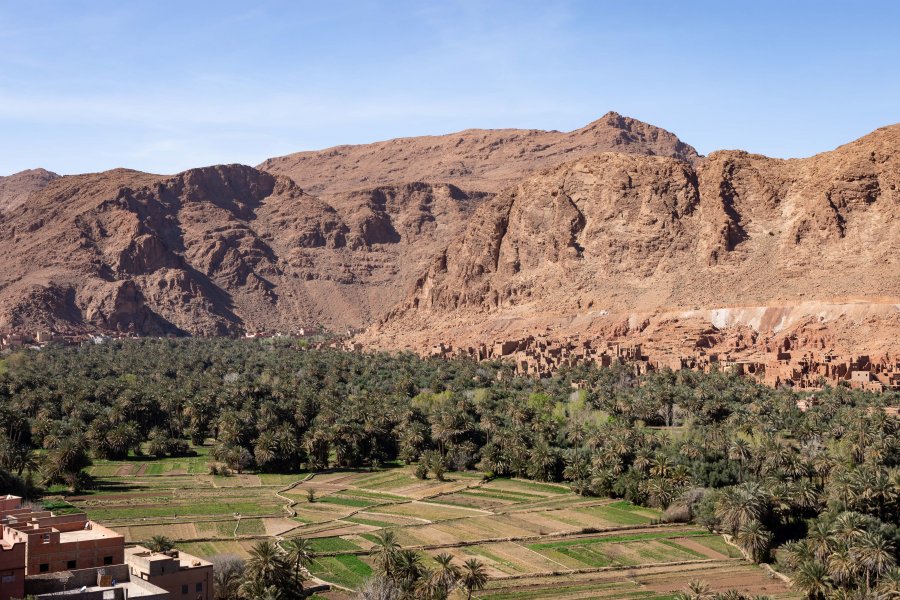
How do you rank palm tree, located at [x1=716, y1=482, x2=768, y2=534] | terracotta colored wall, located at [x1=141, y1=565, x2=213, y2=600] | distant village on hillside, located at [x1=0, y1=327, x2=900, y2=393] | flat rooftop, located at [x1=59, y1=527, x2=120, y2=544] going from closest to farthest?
1. terracotta colored wall, located at [x1=141, y1=565, x2=213, y2=600]
2. flat rooftop, located at [x1=59, y1=527, x2=120, y2=544]
3. palm tree, located at [x1=716, y1=482, x2=768, y2=534]
4. distant village on hillside, located at [x1=0, y1=327, x2=900, y2=393]

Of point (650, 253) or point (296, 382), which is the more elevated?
point (650, 253)

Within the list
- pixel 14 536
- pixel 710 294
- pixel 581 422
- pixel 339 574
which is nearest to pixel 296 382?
pixel 581 422

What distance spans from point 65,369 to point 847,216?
91.7 m

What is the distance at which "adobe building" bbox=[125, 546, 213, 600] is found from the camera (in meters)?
39.0

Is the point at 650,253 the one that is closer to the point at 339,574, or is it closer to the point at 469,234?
the point at 469,234

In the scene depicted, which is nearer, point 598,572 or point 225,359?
point 598,572

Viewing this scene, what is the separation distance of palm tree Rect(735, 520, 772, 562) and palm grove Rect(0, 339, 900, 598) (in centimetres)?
13

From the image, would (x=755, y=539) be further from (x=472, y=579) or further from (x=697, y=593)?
(x=472, y=579)

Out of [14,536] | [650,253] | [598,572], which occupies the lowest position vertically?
[598,572]

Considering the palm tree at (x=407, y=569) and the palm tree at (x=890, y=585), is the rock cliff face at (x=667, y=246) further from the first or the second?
the palm tree at (x=407, y=569)

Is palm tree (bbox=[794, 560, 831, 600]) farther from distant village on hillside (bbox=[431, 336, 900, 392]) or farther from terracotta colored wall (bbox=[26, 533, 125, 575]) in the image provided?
distant village on hillside (bbox=[431, 336, 900, 392])

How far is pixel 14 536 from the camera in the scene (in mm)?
38969

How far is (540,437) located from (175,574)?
4520 centimetres

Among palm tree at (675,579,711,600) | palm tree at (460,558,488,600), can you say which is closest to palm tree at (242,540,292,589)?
palm tree at (460,558,488,600)
